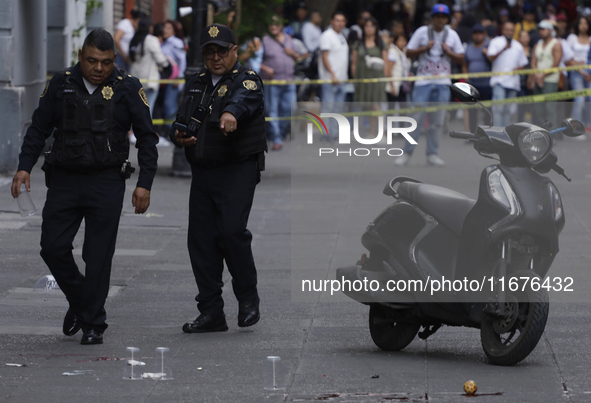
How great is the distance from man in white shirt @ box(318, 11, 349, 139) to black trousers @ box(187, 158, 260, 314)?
1149 centimetres

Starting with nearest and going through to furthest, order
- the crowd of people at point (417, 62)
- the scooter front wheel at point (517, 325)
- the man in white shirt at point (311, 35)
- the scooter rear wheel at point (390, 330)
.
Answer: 1. the scooter front wheel at point (517, 325)
2. the scooter rear wheel at point (390, 330)
3. the crowd of people at point (417, 62)
4. the man in white shirt at point (311, 35)

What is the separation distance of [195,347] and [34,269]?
103 inches

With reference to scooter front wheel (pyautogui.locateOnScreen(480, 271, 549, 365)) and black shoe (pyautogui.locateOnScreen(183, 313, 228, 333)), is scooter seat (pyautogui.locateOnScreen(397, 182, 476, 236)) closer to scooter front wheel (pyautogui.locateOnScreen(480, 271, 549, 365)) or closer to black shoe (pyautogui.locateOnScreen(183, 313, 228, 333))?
scooter front wheel (pyautogui.locateOnScreen(480, 271, 549, 365))

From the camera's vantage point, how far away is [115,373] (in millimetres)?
5355

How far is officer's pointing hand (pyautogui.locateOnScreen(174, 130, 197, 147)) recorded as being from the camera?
6.24 meters

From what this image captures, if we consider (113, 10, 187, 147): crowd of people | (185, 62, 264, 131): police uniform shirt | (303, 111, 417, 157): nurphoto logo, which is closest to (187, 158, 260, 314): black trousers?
(185, 62, 264, 131): police uniform shirt

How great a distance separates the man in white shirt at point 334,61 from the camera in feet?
58.8

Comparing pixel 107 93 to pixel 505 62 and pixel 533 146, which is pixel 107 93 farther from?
pixel 505 62

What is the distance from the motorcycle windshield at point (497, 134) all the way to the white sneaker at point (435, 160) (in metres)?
1.59

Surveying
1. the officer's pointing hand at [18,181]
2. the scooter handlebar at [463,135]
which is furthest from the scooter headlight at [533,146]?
the officer's pointing hand at [18,181]

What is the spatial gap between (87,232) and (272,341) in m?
1.15

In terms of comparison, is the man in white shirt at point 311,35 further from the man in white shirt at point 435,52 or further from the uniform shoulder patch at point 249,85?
the uniform shoulder patch at point 249,85

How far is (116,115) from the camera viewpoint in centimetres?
610

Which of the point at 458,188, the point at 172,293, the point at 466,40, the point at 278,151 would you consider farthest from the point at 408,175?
the point at 466,40
